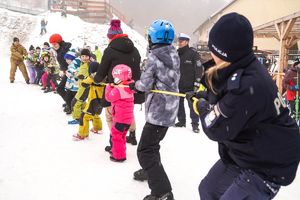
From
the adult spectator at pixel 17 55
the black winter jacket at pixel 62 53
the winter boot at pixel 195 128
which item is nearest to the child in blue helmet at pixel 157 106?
the winter boot at pixel 195 128

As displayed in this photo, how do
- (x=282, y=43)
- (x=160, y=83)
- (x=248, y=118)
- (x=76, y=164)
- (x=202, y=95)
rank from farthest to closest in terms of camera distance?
(x=282, y=43)
(x=76, y=164)
(x=160, y=83)
(x=202, y=95)
(x=248, y=118)

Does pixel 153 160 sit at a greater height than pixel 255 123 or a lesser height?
lesser

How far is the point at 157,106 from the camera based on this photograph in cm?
349

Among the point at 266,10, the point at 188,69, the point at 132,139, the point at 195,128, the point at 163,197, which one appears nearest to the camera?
the point at 163,197

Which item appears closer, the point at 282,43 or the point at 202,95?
the point at 202,95

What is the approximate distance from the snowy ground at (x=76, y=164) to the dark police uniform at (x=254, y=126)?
1.87m

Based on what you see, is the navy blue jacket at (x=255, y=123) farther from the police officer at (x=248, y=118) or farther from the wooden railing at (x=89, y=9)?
the wooden railing at (x=89, y=9)

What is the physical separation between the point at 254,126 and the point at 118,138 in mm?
2810

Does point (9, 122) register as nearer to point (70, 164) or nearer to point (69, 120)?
point (69, 120)

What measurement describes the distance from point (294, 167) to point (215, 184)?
55 centimetres

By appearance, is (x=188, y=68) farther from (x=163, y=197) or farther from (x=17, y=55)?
(x=17, y=55)

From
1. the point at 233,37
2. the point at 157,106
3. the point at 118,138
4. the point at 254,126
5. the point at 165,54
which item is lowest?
the point at 118,138

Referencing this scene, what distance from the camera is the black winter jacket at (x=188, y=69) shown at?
23.8ft

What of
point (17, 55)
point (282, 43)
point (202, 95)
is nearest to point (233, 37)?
point (202, 95)
